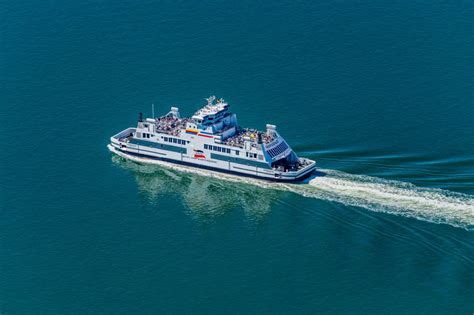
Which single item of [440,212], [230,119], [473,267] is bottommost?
[473,267]

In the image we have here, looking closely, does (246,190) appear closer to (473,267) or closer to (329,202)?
(329,202)

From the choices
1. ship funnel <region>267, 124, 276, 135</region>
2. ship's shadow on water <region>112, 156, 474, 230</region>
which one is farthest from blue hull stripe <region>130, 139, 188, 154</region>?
ship funnel <region>267, 124, 276, 135</region>

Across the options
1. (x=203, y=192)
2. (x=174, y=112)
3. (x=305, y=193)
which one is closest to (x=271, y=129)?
(x=305, y=193)

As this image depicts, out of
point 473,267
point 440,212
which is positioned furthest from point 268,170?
point 473,267

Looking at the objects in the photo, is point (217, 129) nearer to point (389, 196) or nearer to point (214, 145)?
point (214, 145)

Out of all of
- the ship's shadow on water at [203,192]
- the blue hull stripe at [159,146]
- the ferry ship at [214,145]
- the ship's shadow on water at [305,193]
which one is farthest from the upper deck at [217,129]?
the ship's shadow on water at [203,192]

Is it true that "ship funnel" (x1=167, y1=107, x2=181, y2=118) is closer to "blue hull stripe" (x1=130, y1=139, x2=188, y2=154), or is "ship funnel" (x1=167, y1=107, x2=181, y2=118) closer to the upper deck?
the upper deck
